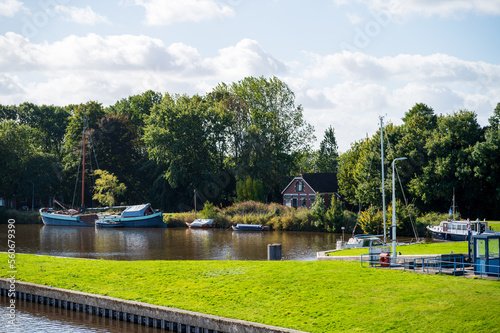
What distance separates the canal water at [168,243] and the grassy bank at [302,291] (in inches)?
601

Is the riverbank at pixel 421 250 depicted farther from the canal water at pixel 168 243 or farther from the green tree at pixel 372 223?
the green tree at pixel 372 223

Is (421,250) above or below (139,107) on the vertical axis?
below

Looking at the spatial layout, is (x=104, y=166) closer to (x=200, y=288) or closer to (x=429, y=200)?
(x=429, y=200)

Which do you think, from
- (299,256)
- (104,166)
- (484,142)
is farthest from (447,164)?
(104,166)

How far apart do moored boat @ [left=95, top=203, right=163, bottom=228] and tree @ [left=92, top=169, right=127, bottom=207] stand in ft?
30.6

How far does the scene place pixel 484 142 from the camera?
70.4 m

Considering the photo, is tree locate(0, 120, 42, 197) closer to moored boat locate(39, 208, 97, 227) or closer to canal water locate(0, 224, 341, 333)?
moored boat locate(39, 208, 97, 227)

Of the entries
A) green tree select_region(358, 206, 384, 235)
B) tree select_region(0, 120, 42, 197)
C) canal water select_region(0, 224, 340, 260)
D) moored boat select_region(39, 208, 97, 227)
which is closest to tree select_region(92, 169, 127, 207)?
moored boat select_region(39, 208, 97, 227)

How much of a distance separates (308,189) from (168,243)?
39.4m

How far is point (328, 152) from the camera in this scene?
149 metres

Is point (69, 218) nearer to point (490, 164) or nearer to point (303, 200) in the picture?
point (303, 200)

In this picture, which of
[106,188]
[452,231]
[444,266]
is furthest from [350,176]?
[444,266]

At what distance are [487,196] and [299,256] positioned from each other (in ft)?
117

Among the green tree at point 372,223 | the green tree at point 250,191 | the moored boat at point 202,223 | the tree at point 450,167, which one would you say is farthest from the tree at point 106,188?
the tree at point 450,167
